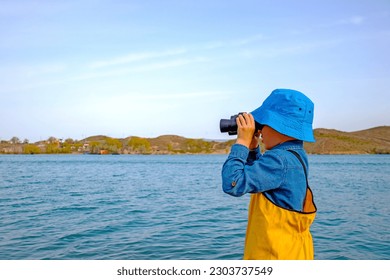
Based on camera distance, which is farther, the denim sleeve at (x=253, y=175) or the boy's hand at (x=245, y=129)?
the boy's hand at (x=245, y=129)

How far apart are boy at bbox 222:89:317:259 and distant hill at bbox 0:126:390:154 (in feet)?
507

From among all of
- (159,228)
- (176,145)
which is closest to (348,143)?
(176,145)

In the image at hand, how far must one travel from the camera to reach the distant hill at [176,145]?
153 metres

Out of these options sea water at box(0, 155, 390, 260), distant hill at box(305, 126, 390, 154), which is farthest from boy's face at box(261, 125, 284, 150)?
distant hill at box(305, 126, 390, 154)

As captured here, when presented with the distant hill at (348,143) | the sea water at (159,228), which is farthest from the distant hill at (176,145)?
the sea water at (159,228)

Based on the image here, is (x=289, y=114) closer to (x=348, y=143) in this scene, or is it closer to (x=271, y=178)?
(x=271, y=178)

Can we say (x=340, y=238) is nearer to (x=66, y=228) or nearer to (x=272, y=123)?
(x=66, y=228)

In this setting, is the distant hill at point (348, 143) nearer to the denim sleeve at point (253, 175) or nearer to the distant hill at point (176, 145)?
the distant hill at point (176, 145)

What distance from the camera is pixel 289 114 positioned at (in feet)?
7.32

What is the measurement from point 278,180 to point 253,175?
124mm

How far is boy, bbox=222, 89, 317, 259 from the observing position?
2078mm

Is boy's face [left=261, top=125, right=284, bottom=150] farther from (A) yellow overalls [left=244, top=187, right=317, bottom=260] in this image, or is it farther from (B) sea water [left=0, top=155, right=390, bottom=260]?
(B) sea water [left=0, top=155, right=390, bottom=260]

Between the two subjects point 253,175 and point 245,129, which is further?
point 245,129
